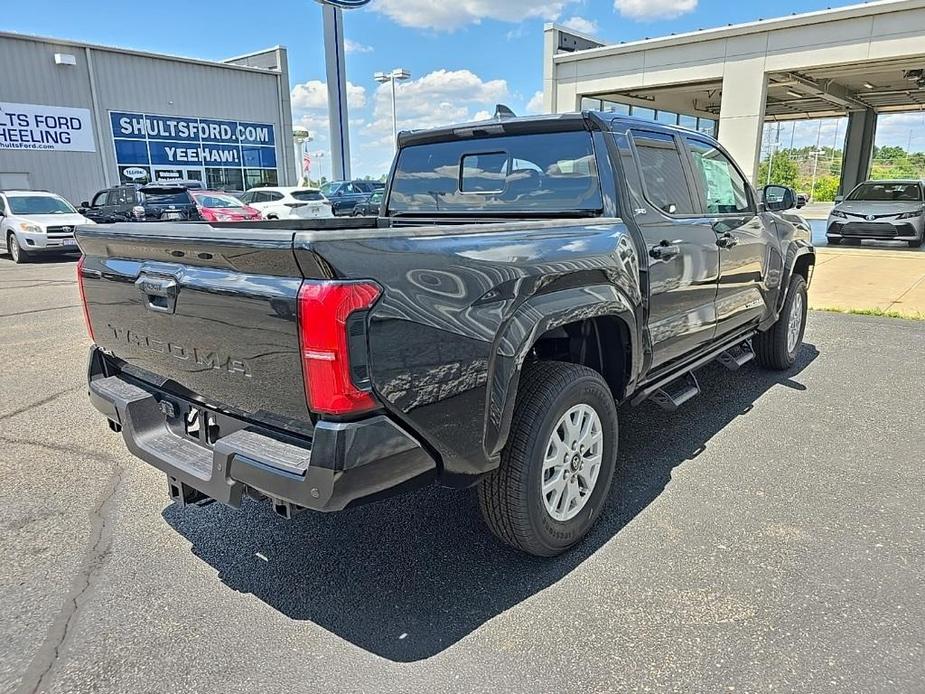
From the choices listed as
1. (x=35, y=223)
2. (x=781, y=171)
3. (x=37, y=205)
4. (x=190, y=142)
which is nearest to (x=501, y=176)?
(x=35, y=223)

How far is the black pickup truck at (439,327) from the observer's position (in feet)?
6.86

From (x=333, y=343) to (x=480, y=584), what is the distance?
1360mm

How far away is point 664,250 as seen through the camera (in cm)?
357

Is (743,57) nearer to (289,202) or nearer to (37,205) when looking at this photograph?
(289,202)

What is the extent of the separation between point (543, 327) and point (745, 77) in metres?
17.0

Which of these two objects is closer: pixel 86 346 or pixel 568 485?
pixel 568 485

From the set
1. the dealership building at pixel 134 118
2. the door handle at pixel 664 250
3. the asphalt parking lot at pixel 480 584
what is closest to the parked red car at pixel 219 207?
the dealership building at pixel 134 118

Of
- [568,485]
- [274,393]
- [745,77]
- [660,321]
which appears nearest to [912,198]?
[745,77]

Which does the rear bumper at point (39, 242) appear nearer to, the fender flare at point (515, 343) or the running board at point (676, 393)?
the running board at point (676, 393)

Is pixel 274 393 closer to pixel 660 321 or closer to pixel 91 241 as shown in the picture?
pixel 91 241

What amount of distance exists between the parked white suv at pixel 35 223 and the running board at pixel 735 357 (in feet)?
45.9

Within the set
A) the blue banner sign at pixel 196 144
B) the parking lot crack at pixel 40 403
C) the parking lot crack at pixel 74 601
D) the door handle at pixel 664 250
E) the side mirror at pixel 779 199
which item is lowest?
the parking lot crack at pixel 40 403

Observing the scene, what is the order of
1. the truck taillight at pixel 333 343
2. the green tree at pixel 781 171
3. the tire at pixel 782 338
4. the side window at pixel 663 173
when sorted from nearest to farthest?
the truck taillight at pixel 333 343
the side window at pixel 663 173
the tire at pixel 782 338
the green tree at pixel 781 171

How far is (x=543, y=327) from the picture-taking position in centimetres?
271
